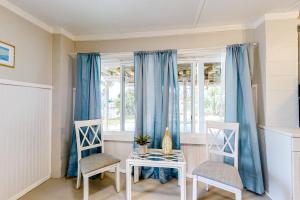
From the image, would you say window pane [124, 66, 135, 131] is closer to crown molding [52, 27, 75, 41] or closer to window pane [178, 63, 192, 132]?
window pane [178, 63, 192, 132]

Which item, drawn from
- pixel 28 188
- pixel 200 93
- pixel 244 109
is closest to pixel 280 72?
pixel 244 109

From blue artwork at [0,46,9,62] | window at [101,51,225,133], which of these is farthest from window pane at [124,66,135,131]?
blue artwork at [0,46,9,62]

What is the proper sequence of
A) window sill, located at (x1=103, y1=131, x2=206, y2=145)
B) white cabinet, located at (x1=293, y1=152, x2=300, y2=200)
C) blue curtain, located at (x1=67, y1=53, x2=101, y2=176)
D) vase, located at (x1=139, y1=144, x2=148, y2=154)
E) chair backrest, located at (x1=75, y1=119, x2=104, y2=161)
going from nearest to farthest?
white cabinet, located at (x1=293, y1=152, x2=300, y2=200) → vase, located at (x1=139, y1=144, x2=148, y2=154) → chair backrest, located at (x1=75, y1=119, x2=104, y2=161) → window sill, located at (x1=103, y1=131, x2=206, y2=145) → blue curtain, located at (x1=67, y1=53, x2=101, y2=176)

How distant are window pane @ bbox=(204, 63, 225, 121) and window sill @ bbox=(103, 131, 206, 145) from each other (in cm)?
35

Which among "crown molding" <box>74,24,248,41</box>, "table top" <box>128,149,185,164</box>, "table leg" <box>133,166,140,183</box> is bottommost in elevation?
"table leg" <box>133,166,140,183</box>

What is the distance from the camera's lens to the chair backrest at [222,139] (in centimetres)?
220

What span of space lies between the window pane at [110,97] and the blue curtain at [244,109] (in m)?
1.80

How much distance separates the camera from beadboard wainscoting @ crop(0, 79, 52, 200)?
2.02m

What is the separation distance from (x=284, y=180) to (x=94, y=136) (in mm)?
2480

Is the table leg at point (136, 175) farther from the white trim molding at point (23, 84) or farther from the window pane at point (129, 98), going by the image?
the white trim molding at point (23, 84)

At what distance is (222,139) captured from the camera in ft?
8.68

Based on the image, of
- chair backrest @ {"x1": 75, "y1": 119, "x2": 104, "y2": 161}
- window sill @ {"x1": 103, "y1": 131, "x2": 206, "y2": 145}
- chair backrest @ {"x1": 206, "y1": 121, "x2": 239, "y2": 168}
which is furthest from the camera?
window sill @ {"x1": 103, "y1": 131, "x2": 206, "y2": 145}

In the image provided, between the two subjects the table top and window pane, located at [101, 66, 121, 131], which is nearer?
the table top

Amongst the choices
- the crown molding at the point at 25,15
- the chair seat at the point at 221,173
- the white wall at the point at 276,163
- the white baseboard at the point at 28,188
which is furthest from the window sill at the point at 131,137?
the crown molding at the point at 25,15
